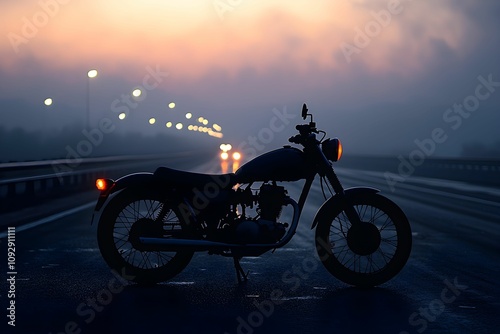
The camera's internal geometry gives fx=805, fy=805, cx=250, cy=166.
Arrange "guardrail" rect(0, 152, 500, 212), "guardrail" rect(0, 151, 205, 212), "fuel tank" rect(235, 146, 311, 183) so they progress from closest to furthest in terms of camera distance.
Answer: "fuel tank" rect(235, 146, 311, 183)
"guardrail" rect(0, 151, 205, 212)
"guardrail" rect(0, 152, 500, 212)

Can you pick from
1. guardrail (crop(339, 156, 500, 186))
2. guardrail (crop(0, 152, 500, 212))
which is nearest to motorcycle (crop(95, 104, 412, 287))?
guardrail (crop(0, 152, 500, 212))

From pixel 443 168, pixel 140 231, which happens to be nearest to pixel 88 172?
pixel 140 231

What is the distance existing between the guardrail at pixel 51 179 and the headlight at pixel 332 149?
33.4 feet

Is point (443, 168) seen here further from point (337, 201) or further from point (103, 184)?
point (103, 184)

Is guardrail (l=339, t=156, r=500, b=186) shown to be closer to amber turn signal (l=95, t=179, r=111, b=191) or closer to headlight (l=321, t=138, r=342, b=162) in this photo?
headlight (l=321, t=138, r=342, b=162)

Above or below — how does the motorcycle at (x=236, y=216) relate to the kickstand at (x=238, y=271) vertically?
above

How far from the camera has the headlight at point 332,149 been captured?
753 cm

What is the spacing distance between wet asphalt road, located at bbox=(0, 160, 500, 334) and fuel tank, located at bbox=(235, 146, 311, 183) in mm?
1060

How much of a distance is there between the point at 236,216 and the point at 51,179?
48.7 ft

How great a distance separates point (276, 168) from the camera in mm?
7324

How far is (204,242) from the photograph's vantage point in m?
7.48

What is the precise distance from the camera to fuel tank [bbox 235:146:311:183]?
7.33 m

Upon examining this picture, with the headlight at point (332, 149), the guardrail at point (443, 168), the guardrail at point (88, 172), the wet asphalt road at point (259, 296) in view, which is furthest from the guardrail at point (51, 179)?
the guardrail at point (443, 168)

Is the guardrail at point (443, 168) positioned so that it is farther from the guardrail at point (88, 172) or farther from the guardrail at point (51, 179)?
the guardrail at point (51, 179)
